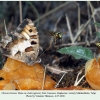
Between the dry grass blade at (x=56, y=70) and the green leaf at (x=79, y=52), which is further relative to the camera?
the dry grass blade at (x=56, y=70)

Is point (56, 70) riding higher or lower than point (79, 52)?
lower

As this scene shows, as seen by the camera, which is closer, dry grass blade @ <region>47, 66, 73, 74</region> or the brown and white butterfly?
the brown and white butterfly

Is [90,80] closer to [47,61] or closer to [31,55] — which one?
[31,55]

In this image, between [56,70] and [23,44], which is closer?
[23,44]

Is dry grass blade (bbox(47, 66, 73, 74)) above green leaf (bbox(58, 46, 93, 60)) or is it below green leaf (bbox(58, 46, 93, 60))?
below

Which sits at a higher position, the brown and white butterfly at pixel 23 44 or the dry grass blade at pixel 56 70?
the brown and white butterfly at pixel 23 44

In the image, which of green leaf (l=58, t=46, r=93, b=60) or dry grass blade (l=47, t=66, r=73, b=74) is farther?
dry grass blade (l=47, t=66, r=73, b=74)

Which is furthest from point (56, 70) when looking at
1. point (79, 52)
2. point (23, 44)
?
point (23, 44)

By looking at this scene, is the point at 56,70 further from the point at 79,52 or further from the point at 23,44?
the point at 23,44

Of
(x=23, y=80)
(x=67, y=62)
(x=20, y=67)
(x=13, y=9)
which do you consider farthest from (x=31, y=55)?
(x=13, y=9)
